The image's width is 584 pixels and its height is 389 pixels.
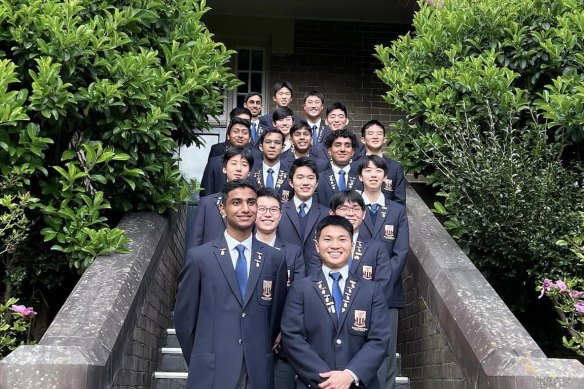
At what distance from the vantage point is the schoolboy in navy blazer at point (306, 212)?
22.2ft

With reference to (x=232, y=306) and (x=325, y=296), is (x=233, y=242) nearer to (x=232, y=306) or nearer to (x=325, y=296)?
(x=232, y=306)

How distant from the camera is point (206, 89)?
7.54m

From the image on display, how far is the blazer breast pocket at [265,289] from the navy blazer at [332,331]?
12 cm

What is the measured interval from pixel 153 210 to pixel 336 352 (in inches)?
109

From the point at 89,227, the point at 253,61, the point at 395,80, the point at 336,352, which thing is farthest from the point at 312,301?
→ the point at 253,61

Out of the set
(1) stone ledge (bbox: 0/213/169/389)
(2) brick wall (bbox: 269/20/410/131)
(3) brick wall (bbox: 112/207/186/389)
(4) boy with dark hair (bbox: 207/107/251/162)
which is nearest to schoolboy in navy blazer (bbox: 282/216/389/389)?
(1) stone ledge (bbox: 0/213/169/389)

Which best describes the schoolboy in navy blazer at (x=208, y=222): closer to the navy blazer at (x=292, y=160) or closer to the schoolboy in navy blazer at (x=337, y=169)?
the schoolboy in navy blazer at (x=337, y=169)

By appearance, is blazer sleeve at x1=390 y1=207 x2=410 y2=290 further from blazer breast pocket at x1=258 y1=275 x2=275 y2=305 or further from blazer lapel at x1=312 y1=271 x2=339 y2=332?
blazer breast pocket at x1=258 y1=275 x2=275 y2=305

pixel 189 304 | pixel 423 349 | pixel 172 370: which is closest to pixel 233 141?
pixel 172 370

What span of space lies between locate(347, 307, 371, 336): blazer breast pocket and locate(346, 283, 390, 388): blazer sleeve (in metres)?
0.03

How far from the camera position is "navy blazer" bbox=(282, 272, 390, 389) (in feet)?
16.4

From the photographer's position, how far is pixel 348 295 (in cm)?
524

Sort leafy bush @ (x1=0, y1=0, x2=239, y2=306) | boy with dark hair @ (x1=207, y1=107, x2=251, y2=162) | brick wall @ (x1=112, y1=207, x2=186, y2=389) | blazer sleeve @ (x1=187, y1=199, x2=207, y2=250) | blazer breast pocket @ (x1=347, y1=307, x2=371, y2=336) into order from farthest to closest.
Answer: boy with dark hair @ (x1=207, y1=107, x2=251, y2=162)
blazer sleeve @ (x1=187, y1=199, x2=207, y2=250)
leafy bush @ (x1=0, y1=0, x2=239, y2=306)
brick wall @ (x1=112, y1=207, x2=186, y2=389)
blazer breast pocket @ (x1=347, y1=307, x2=371, y2=336)

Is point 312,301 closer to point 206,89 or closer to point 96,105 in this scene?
point 96,105
